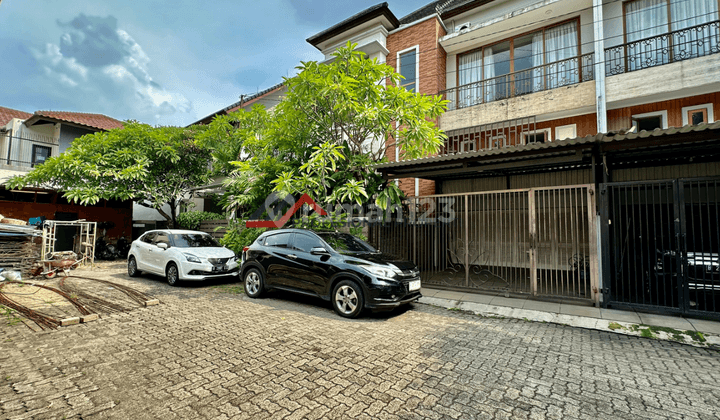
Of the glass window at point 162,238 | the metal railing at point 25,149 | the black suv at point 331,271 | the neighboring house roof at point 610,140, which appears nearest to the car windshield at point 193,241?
the glass window at point 162,238

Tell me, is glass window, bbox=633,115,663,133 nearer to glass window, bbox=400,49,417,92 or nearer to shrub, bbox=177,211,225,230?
glass window, bbox=400,49,417,92

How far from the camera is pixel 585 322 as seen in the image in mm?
5461

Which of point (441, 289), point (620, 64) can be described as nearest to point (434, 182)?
point (441, 289)

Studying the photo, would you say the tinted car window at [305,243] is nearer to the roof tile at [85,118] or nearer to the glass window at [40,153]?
the roof tile at [85,118]

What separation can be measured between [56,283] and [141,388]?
8330mm

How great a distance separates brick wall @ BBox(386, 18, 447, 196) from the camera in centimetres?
1198

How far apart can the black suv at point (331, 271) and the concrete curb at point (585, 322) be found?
1.20m

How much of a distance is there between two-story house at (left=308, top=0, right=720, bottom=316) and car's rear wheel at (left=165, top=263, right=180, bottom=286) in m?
5.38

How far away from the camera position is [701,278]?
17.6ft

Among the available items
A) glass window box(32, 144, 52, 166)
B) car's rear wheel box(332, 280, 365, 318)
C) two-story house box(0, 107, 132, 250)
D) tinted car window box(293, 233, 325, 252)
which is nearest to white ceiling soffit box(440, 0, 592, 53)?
tinted car window box(293, 233, 325, 252)

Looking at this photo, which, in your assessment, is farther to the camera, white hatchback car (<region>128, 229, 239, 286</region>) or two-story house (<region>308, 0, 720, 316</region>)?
white hatchback car (<region>128, 229, 239, 286</region>)

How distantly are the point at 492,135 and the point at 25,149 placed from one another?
23460 mm

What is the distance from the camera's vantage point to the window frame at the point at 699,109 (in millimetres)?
8414

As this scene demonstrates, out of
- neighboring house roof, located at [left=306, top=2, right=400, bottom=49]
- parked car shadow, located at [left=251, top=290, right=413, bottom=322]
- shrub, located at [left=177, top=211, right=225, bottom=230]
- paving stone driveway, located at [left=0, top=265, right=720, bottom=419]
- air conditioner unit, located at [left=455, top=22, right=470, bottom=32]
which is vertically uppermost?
neighboring house roof, located at [left=306, top=2, right=400, bottom=49]
